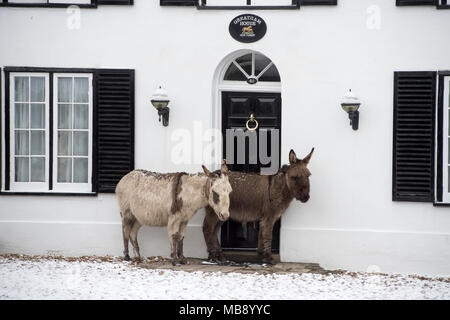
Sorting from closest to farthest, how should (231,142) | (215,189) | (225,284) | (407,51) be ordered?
1. (225,284)
2. (215,189)
3. (407,51)
4. (231,142)

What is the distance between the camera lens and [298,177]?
9422mm

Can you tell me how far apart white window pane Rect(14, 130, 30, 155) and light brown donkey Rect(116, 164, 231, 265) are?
5.77 feet

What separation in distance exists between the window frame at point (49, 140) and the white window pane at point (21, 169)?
9cm

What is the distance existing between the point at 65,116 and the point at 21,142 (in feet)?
2.70

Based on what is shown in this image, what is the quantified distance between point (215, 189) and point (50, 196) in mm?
2818

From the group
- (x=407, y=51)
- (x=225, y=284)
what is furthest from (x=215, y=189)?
(x=407, y=51)

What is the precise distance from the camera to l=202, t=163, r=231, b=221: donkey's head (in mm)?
9016

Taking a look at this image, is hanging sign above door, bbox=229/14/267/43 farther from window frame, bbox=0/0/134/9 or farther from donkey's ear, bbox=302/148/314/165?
donkey's ear, bbox=302/148/314/165

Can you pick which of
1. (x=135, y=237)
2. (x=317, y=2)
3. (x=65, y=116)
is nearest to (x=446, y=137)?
(x=317, y=2)

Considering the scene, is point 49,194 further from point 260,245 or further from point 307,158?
point 307,158

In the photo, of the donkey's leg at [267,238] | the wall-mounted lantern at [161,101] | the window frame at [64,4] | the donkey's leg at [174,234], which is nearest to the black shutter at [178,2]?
the window frame at [64,4]

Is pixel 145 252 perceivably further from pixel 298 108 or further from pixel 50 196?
pixel 298 108

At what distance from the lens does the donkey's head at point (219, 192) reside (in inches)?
355

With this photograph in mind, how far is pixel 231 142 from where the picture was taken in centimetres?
1028
